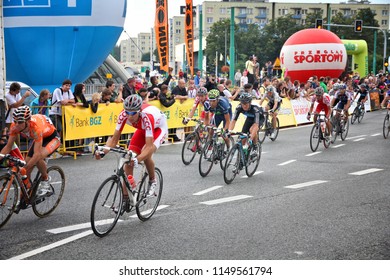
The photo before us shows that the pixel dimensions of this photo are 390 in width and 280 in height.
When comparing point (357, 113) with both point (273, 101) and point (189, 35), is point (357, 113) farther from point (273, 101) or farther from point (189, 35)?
point (189, 35)

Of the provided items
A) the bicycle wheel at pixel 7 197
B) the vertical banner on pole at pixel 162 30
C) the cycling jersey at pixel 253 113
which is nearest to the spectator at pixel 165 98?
the cycling jersey at pixel 253 113

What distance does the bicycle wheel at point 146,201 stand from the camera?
27.3 ft

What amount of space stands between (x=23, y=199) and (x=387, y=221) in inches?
198

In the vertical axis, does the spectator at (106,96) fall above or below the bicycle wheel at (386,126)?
above

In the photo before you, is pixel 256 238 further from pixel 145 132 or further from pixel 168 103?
pixel 168 103

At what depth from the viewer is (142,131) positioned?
8.53 metres

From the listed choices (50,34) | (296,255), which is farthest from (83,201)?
(50,34)

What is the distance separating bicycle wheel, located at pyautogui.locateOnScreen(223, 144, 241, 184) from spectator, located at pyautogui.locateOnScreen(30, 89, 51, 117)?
18.6ft

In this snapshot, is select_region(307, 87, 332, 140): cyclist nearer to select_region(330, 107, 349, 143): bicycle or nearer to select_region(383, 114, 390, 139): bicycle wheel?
select_region(330, 107, 349, 143): bicycle

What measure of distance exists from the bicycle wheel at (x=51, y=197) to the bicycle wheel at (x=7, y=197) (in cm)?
50

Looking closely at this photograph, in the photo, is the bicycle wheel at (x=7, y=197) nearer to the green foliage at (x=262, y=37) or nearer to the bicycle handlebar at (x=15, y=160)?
the bicycle handlebar at (x=15, y=160)

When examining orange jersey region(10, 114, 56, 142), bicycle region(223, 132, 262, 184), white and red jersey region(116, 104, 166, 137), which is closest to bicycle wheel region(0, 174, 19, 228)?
orange jersey region(10, 114, 56, 142)

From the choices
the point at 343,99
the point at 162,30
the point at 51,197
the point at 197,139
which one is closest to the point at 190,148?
the point at 197,139

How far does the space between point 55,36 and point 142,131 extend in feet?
42.8
